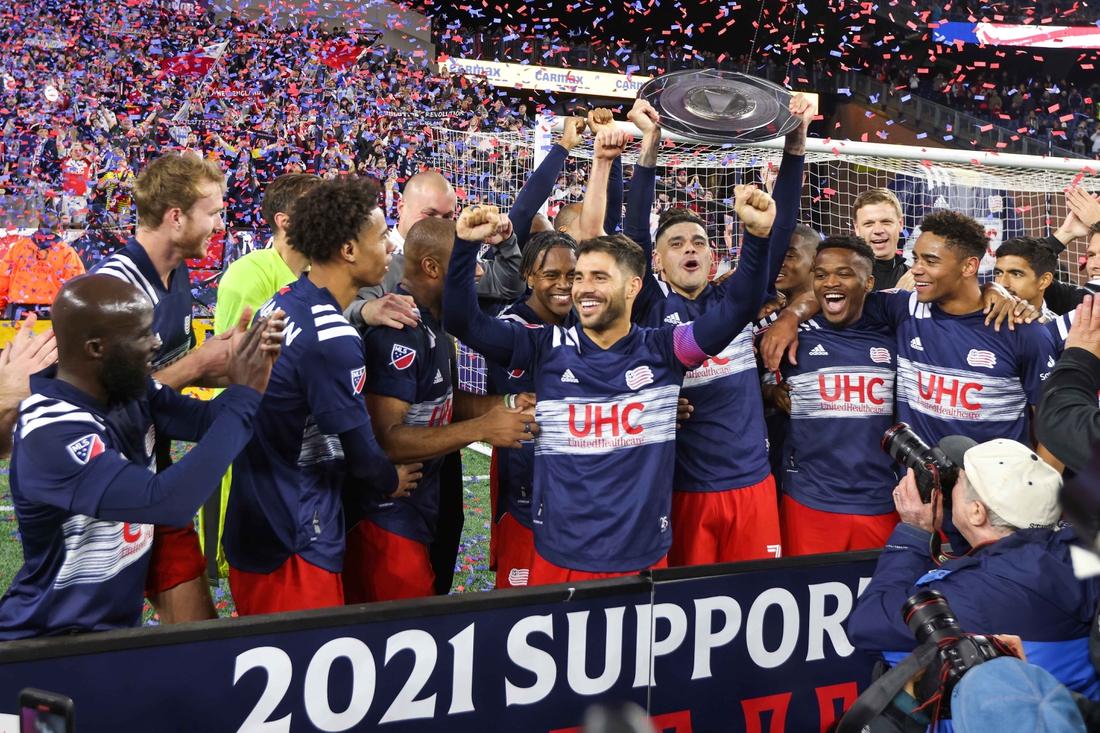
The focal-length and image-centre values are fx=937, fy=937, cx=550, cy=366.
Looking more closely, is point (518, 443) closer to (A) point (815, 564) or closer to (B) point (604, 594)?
(B) point (604, 594)

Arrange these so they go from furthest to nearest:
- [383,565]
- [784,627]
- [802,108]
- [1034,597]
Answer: [802,108] → [383,565] → [784,627] → [1034,597]

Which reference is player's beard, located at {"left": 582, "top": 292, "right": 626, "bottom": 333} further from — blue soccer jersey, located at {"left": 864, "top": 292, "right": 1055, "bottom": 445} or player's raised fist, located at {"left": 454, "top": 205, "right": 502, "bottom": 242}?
blue soccer jersey, located at {"left": 864, "top": 292, "right": 1055, "bottom": 445}

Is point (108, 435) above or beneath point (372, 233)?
beneath

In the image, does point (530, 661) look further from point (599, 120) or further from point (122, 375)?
point (599, 120)

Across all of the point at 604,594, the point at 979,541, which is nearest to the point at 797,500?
the point at 604,594

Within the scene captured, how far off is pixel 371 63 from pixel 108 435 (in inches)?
663

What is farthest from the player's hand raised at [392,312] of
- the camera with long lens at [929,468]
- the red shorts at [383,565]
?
the camera with long lens at [929,468]

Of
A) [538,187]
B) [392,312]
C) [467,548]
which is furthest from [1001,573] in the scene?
[467,548]

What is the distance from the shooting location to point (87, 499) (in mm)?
2268

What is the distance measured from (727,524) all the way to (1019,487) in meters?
1.68

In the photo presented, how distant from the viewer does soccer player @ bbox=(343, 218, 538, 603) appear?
10.9 feet

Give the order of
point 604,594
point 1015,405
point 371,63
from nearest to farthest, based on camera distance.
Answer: point 604,594 → point 1015,405 → point 371,63

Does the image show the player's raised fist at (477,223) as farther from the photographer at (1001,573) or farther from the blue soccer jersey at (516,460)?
the photographer at (1001,573)

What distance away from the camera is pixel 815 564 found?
3307mm
